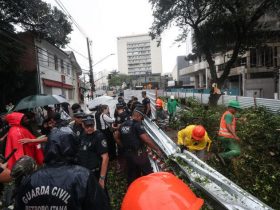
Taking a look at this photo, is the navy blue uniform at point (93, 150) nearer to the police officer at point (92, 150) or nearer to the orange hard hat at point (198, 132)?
the police officer at point (92, 150)

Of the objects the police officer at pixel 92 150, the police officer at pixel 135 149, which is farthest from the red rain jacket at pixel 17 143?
the police officer at pixel 135 149

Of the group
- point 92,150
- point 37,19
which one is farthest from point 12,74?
point 92,150

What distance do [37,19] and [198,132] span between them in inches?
690

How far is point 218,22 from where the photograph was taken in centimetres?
2084

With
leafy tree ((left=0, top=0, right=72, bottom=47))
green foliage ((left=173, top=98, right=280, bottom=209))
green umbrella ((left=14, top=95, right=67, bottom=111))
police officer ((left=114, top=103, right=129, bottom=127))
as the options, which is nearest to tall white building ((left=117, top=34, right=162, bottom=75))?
leafy tree ((left=0, top=0, right=72, bottom=47))

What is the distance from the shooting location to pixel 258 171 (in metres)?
6.40

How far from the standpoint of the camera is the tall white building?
17775 cm

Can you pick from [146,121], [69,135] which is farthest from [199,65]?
[69,135]

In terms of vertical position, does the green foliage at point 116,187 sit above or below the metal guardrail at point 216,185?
below

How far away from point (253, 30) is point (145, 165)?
64.2 feet

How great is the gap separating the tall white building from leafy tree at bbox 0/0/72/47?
6102 inches

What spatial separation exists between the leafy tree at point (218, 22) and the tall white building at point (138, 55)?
15508 centimetres

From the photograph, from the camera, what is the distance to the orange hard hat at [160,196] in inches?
64.1

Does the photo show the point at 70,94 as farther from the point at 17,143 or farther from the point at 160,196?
the point at 160,196
